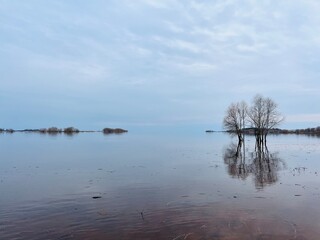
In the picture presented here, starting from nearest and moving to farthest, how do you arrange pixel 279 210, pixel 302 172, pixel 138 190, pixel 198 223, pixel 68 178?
pixel 198 223, pixel 279 210, pixel 138 190, pixel 68 178, pixel 302 172

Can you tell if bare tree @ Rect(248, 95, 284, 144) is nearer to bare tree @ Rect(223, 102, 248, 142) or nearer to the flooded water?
bare tree @ Rect(223, 102, 248, 142)

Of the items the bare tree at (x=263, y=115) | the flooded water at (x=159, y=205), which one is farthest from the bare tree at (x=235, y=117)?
the flooded water at (x=159, y=205)

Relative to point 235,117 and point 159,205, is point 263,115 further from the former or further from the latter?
point 159,205

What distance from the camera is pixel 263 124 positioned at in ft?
272

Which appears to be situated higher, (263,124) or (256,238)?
(263,124)

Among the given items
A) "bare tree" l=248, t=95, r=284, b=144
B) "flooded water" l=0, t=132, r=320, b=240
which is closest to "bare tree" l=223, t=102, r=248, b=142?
"bare tree" l=248, t=95, r=284, b=144

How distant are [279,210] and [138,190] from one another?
7.89 metres

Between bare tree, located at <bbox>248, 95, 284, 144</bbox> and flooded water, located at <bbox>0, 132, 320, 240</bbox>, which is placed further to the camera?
bare tree, located at <bbox>248, 95, 284, 144</bbox>

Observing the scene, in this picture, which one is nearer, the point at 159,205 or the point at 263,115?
the point at 159,205

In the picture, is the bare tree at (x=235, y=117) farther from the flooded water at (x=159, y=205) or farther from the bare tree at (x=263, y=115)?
the flooded water at (x=159, y=205)

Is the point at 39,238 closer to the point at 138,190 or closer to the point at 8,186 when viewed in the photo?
the point at 138,190

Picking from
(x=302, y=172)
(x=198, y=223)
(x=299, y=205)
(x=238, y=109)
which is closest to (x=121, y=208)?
(x=198, y=223)

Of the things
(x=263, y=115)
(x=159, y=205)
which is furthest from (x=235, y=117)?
(x=159, y=205)

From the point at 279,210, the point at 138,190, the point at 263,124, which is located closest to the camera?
the point at 279,210
